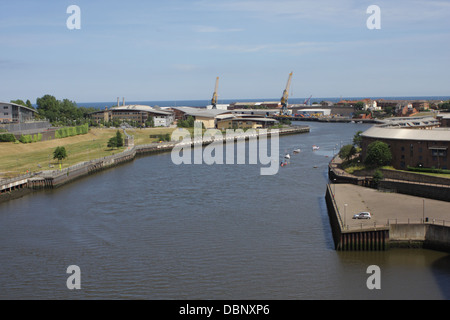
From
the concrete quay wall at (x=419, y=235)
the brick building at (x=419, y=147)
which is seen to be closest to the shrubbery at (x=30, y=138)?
the brick building at (x=419, y=147)

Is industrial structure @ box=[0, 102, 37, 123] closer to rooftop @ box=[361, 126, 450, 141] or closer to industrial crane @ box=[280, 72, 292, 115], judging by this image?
rooftop @ box=[361, 126, 450, 141]

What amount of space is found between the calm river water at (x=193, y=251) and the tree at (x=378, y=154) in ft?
13.7

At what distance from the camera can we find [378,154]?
125 ft

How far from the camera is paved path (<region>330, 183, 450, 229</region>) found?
25.8 m

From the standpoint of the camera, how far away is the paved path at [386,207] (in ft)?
84.8

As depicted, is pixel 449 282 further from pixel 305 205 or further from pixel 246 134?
pixel 246 134

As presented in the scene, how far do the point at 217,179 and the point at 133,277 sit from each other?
76.2ft

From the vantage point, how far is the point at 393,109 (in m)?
138

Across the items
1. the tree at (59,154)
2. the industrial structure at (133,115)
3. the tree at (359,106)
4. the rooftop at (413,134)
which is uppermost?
the tree at (359,106)

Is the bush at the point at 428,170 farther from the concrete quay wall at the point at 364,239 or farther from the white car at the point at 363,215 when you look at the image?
the concrete quay wall at the point at 364,239

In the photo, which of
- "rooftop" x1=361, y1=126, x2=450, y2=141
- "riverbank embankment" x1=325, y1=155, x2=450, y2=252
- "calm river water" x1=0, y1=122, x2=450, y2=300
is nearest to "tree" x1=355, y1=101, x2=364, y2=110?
"rooftop" x1=361, y1=126, x2=450, y2=141

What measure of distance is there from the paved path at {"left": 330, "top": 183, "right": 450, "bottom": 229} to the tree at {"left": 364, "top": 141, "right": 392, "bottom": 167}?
163 inches

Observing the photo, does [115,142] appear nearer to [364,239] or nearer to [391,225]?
[364,239]

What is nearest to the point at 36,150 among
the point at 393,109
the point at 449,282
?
the point at 449,282
